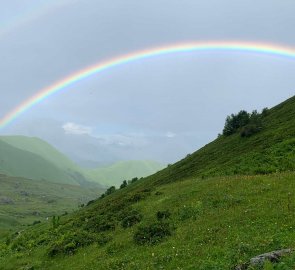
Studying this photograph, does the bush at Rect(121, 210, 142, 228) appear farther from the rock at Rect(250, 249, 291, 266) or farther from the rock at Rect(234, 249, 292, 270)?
the rock at Rect(250, 249, 291, 266)

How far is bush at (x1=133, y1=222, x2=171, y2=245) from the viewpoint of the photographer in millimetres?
24378

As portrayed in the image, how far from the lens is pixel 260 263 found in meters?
14.9

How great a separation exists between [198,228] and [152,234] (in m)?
3.38

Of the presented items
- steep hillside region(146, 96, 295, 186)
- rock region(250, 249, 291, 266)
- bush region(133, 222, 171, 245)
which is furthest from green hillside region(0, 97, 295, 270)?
rock region(250, 249, 291, 266)

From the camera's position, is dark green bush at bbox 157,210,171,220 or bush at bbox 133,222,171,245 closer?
bush at bbox 133,222,171,245

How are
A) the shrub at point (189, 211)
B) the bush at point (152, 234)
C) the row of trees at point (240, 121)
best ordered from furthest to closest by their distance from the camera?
the row of trees at point (240, 121) → the shrub at point (189, 211) → the bush at point (152, 234)

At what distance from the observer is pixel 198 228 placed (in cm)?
2369

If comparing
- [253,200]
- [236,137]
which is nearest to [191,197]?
[253,200]

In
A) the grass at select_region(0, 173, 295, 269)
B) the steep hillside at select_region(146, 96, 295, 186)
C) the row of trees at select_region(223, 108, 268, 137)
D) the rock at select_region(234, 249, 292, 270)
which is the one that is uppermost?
the row of trees at select_region(223, 108, 268, 137)

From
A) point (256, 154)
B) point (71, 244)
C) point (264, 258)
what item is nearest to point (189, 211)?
point (71, 244)

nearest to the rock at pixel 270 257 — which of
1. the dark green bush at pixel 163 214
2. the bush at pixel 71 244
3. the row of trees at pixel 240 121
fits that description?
the dark green bush at pixel 163 214

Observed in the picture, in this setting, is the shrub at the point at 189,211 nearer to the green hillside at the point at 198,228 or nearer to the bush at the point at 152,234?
the green hillside at the point at 198,228

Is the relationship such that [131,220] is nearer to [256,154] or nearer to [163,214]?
[163,214]

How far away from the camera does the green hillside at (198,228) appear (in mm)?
18828
